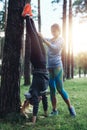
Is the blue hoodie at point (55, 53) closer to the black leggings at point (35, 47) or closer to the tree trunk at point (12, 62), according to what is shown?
the black leggings at point (35, 47)

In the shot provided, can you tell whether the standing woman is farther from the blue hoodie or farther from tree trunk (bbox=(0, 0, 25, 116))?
tree trunk (bbox=(0, 0, 25, 116))

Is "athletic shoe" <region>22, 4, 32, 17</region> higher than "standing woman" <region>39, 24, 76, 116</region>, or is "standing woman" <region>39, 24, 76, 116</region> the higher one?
"athletic shoe" <region>22, 4, 32, 17</region>

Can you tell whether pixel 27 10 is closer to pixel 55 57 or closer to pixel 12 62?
pixel 12 62

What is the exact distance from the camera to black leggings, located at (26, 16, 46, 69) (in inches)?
308

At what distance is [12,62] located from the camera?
8.21 metres

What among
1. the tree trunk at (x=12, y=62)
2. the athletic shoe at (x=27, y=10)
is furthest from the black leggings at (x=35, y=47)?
the tree trunk at (x=12, y=62)

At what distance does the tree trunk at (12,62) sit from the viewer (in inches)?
321

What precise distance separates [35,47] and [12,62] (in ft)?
2.27

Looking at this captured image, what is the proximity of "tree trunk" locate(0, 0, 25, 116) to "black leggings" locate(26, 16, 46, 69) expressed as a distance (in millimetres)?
440

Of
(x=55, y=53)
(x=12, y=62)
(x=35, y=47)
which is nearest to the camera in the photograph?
(x=35, y=47)

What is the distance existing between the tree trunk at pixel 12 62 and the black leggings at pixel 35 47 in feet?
1.44

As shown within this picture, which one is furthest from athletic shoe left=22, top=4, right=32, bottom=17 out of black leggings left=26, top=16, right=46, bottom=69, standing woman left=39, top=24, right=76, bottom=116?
standing woman left=39, top=24, right=76, bottom=116

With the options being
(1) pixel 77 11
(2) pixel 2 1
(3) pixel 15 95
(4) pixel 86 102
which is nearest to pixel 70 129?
(3) pixel 15 95

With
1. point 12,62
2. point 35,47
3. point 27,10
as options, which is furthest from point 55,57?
point 27,10
